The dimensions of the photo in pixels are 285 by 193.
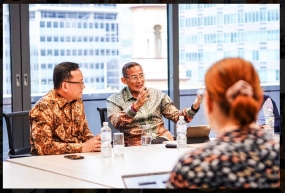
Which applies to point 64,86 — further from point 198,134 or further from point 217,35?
point 217,35

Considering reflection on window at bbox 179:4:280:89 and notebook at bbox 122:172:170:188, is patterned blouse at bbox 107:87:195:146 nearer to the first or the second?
reflection on window at bbox 179:4:280:89

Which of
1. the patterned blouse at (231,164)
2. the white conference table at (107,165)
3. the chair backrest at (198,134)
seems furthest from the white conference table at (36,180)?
the chair backrest at (198,134)

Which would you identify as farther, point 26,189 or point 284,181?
point 284,181

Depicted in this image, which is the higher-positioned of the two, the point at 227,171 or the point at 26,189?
the point at 227,171

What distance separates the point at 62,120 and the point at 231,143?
187 centimetres

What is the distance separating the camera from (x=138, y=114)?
4.30 meters

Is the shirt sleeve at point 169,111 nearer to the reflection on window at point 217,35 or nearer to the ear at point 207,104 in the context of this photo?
the reflection on window at point 217,35

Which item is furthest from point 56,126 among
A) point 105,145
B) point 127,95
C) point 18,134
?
point 127,95

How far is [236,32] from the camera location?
491cm

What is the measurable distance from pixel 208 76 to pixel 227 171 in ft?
1.05

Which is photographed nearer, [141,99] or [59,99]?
[59,99]

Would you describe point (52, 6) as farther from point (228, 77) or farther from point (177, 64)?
point (228, 77)

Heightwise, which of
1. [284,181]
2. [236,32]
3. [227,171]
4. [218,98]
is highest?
[236,32]

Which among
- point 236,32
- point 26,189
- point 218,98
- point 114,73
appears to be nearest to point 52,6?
point 114,73
